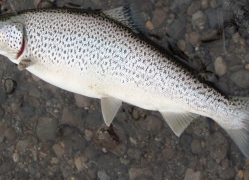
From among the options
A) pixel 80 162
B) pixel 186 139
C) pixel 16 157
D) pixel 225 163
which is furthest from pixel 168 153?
pixel 16 157

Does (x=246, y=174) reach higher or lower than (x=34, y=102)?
lower

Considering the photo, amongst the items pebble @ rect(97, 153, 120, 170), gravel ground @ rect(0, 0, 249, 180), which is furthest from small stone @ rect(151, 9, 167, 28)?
pebble @ rect(97, 153, 120, 170)

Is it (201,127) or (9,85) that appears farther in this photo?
(9,85)

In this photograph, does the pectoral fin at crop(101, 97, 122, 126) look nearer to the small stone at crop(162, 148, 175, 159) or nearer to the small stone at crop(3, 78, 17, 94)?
the small stone at crop(162, 148, 175, 159)

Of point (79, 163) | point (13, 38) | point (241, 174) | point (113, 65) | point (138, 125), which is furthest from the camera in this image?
point (79, 163)

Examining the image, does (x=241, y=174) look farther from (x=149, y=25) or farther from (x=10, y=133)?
(x=10, y=133)

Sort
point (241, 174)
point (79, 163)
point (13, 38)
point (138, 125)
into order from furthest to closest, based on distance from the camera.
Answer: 1. point (79, 163)
2. point (138, 125)
3. point (241, 174)
4. point (13, 38)

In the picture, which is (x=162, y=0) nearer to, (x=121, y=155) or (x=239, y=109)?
(x=239, y=109)
